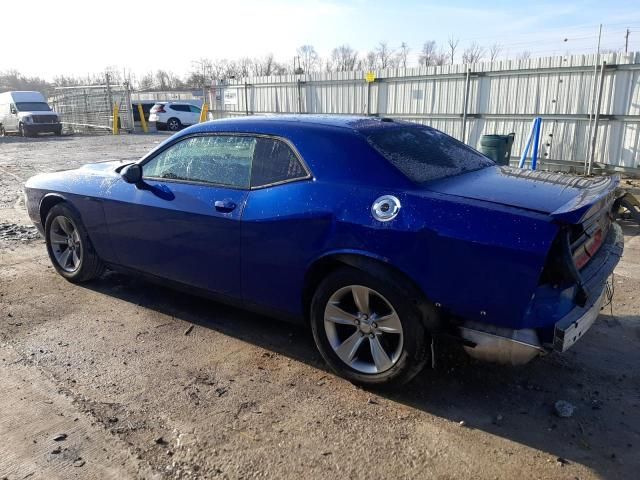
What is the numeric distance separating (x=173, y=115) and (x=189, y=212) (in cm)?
2753

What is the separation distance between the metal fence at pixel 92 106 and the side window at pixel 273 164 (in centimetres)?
2685

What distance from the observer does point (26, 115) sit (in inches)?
1038

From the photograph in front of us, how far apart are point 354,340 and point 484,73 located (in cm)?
982

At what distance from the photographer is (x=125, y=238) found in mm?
4574

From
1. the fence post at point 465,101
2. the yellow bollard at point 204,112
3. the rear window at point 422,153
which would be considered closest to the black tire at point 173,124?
the yellow bollard at point 204,112

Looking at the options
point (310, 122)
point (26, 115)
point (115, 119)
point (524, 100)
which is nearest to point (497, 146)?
point (524, 100)

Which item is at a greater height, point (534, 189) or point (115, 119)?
point (534, 189)

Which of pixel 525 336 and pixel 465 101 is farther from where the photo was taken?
pixel 465 101

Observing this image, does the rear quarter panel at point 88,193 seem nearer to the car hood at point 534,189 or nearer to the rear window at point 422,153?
the rear window at point 422,153

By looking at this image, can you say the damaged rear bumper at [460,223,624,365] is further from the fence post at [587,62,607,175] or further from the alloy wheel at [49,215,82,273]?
the fence post at [587,62,607,175]

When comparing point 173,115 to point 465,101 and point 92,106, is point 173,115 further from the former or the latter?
point 465,101

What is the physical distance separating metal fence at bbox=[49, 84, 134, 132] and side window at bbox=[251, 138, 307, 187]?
26847 millimetres

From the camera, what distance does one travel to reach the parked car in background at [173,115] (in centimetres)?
2953

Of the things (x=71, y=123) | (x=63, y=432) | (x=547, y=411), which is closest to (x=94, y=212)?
(x=63, y=432)
